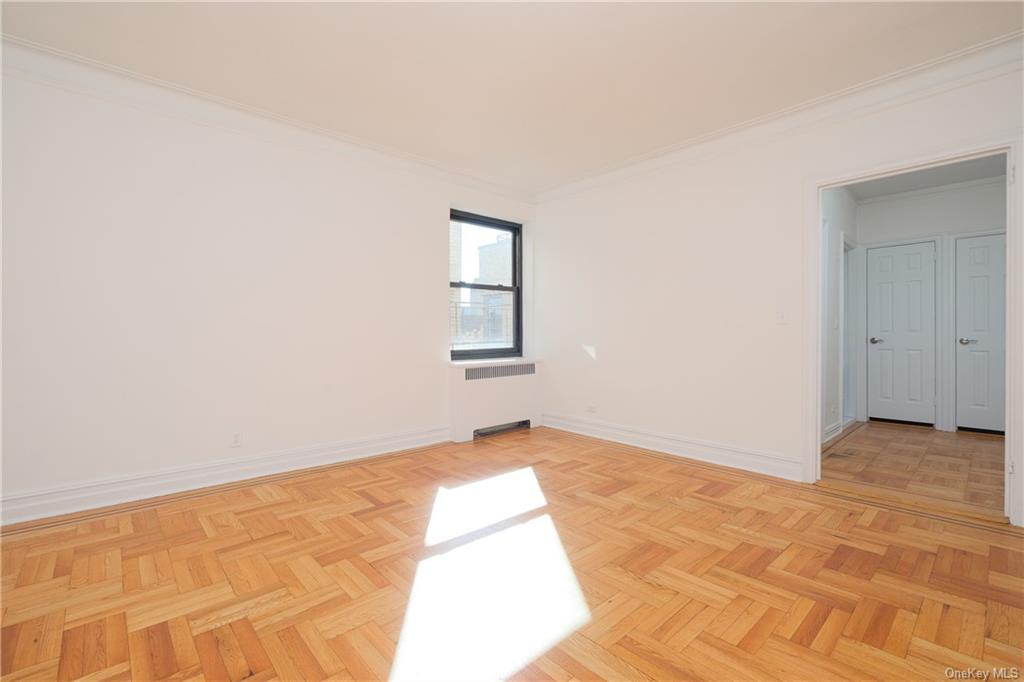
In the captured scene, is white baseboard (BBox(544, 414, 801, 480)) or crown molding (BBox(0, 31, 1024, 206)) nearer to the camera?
crown molding (BBox(0, 31, 1024, 206))

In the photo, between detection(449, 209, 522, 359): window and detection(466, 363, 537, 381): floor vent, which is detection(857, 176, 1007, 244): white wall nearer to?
detection(449, 209, 522, 359): window

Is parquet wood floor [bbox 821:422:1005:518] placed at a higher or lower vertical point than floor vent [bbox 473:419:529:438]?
lower

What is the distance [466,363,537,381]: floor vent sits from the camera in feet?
16.2

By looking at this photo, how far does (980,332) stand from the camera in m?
5.14

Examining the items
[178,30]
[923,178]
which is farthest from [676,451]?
[178,30]

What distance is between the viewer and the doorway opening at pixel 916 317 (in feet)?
15.7

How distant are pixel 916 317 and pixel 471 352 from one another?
16.6 ft

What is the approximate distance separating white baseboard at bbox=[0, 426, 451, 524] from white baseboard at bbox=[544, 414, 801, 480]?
6.02ft

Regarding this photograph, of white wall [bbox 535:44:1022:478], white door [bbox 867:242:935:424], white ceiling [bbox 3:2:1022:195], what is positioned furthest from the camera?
white door [bbox 867:242:935:424]

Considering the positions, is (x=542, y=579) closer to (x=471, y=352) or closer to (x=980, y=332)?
(x=471, y=352)

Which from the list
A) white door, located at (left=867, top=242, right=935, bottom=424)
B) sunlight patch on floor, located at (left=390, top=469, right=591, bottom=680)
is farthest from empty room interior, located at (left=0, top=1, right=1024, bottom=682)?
white door, located at (left=867, top=242, right=935, bottom=424)

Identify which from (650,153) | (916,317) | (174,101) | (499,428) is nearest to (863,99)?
(650,153)

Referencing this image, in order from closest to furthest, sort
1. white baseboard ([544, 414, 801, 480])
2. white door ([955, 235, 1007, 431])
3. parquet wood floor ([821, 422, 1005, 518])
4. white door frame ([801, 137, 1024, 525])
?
→ white door frame ([801, 137, 1024, 525]) < parquet wood floor ([821, 422, 1005, 518]) < white baseboard ([544, 414, 801, 480]) < white door ([955, 235, 1007, 431])

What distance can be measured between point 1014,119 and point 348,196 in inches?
174
